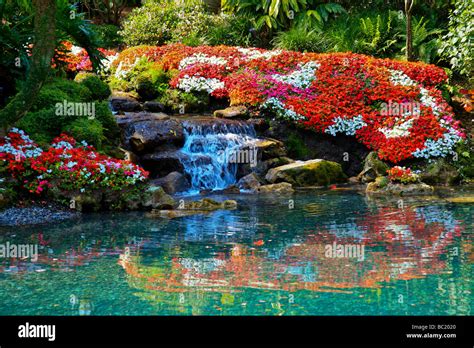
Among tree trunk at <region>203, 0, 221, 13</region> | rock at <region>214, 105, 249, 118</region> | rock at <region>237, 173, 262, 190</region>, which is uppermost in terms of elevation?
tree trunk at <region>203, 0, 221, 13</region>

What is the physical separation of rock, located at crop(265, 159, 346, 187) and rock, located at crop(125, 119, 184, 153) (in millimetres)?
2899

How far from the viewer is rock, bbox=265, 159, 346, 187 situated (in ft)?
55.7

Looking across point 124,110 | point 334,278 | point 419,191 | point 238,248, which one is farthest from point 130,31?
point 334,278

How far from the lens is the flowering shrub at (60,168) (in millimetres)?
12594

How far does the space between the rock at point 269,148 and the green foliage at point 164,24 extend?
9348mm

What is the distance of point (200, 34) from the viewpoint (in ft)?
87.5

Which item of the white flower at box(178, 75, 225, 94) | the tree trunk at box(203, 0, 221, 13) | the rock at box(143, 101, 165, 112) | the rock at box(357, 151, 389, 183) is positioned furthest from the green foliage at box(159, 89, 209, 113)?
the tree trunk at box(203, 0, 221, 13)

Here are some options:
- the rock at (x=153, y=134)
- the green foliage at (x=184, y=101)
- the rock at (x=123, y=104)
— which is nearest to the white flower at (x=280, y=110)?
the green foliage at (x=184, y=101)

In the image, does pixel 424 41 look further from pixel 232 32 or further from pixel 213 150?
pixel 213 150

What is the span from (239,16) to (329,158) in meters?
10.8

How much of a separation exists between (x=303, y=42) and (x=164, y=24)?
251 inches

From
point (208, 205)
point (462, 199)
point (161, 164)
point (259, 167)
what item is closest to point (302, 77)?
point (259, 167)

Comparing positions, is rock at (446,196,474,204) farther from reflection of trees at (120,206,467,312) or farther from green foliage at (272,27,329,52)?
green foliage at (272,27,329,52)

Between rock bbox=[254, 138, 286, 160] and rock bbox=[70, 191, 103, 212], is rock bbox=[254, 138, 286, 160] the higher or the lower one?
the higher one
